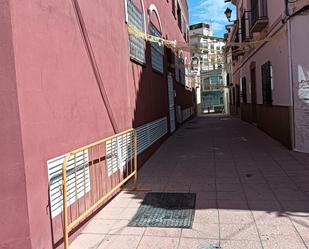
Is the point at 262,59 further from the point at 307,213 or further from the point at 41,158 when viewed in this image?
the point at 41,158

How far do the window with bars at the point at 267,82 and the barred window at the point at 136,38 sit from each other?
489 centimetres

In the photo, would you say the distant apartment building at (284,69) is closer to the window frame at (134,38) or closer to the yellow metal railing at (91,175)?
the window frame at (134,38)

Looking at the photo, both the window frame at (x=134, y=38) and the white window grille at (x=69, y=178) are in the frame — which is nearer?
the white window grille at (x=69, y=178)

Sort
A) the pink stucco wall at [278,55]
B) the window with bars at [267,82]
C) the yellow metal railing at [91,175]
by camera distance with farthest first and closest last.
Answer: the window with bars at [267,82]
the pink stucco wall at [278,55]
the yellow metal railing at [91,175]

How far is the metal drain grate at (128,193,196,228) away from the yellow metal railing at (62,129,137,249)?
549 mm

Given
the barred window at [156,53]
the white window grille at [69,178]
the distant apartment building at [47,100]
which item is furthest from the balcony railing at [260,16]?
the white window grille at [69,178]

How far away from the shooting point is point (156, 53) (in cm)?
1060

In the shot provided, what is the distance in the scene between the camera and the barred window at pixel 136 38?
285 inches

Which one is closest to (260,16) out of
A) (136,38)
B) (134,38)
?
(136,38)

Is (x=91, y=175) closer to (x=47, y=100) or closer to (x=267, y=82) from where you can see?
(x=47, y=100)

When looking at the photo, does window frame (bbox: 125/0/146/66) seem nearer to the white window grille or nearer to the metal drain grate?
the metal drain grate

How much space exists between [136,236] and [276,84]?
7920mm

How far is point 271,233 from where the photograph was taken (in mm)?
3812

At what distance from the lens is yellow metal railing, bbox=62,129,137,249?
3.68 meters
